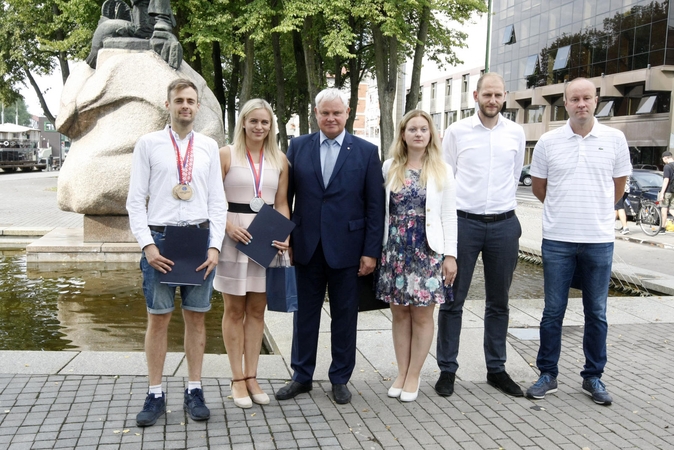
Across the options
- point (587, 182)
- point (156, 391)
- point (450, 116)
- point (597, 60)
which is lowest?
point (156, 391)

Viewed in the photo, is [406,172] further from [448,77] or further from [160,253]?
[448,77]

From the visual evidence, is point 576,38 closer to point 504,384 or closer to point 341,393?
point 504,384

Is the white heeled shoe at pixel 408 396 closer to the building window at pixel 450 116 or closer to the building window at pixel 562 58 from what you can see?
the building window at pixel 562 58

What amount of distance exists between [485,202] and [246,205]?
1.71 meters

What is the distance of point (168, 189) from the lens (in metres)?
4.16

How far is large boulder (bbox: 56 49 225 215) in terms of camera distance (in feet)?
33.7

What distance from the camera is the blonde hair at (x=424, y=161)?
4.63 metres

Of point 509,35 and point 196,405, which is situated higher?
point 509,35

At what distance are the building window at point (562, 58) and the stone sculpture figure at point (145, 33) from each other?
137 feet

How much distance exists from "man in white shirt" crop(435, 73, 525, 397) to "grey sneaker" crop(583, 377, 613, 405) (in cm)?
49

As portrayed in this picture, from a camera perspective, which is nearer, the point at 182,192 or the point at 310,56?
the point at 182,192

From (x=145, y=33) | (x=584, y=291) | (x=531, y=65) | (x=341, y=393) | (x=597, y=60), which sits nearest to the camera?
(x=341, y=393)

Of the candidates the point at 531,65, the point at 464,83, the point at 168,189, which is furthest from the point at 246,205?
the point at 464,83

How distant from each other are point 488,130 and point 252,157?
5.64 ft
